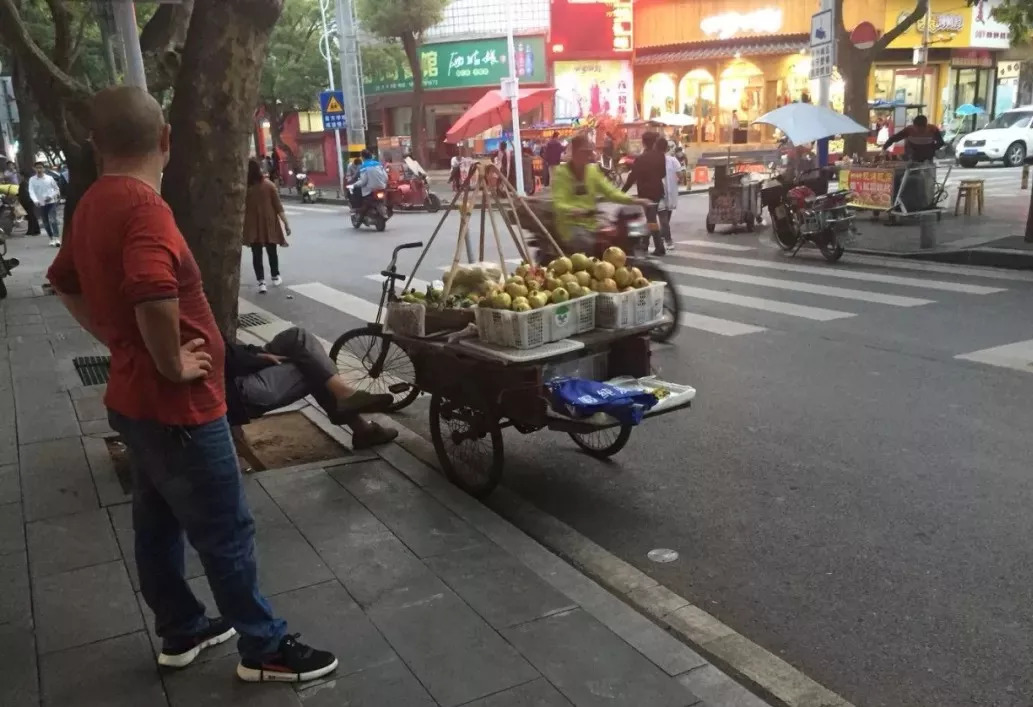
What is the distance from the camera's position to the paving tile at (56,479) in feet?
15.1

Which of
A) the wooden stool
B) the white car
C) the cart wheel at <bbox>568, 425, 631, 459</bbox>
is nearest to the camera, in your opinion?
the cart wheel at <bbox>568, 425, 631, 459</bbox>

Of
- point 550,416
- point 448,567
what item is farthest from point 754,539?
point 448,567

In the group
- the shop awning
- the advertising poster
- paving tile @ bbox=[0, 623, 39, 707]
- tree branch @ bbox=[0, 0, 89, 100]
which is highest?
the shop awning

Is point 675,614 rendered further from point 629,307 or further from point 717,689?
point 629,307

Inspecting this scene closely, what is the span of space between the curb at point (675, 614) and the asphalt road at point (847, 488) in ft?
0.38

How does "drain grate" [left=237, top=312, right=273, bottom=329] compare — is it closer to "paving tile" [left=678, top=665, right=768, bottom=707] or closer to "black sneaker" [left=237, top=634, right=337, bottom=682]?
"black sneaker" [left=237, top=634, right=337, bottom=682]

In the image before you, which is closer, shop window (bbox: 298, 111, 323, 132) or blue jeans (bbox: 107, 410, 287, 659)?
blue jeans (bbox: 107, 410, 287, 659)

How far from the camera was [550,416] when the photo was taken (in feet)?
15.2

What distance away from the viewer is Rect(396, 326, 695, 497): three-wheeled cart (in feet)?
15.0

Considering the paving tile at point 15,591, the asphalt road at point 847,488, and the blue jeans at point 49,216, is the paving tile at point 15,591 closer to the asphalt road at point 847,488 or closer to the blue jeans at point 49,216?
the asphalt road at point 847,488

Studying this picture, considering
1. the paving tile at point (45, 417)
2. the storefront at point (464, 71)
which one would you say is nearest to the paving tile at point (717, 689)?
the paving tile at point (45, 417)

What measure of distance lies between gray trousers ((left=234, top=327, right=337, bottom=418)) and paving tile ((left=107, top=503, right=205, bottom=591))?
84cm

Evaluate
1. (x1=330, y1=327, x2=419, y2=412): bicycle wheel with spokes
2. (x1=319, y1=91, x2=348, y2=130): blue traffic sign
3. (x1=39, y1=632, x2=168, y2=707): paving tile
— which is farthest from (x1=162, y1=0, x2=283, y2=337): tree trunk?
(x1=319, y1=91, x2=348, y2=130): blue traffic sign

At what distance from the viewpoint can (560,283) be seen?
492 centimetres
